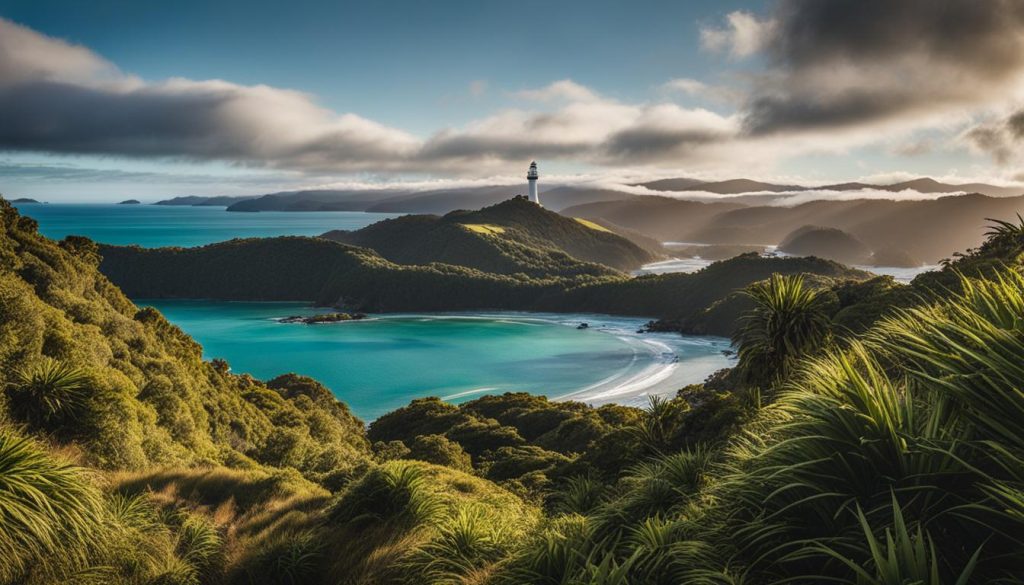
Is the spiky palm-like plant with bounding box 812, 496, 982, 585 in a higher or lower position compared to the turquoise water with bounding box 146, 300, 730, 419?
higher

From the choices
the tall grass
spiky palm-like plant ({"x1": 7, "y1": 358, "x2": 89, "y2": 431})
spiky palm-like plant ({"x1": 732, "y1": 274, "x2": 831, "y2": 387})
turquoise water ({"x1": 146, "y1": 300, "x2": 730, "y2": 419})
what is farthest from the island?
the tall grass

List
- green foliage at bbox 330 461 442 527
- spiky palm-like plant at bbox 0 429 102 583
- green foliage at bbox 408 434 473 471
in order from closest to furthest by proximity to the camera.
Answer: spiky palm-like plant at bbox 0 429 102 583 → green foliage at bbox 330 461 442 527 → green foliage at bbox 408 434 473 471

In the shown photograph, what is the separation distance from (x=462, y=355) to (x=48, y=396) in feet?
253

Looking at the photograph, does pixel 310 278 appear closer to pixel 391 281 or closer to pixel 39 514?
pixel 391 281

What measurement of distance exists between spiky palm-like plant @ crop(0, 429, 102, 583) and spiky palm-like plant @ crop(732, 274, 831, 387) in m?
14.4

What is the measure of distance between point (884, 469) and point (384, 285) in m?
147

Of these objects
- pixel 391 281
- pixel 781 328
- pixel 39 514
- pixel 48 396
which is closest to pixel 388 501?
pixel 39 514

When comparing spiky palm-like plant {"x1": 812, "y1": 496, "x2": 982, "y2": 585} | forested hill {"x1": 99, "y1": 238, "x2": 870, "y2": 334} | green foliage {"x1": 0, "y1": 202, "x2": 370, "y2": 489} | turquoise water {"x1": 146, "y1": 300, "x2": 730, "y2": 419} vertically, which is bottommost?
turquoise water {"x1": 146, "y1": 300, "x2": 730, "y2": 419}

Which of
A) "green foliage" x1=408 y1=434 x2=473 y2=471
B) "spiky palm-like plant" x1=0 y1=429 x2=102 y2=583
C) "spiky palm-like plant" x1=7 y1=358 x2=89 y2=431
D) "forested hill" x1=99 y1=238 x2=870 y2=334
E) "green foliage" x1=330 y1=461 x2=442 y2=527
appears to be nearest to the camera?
"spiky palm-like plant" x1=0 y1=429 x2=102 y2=583

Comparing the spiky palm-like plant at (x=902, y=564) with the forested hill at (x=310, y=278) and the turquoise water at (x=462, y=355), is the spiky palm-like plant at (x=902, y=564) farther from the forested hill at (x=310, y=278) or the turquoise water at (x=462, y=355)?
the forested hill at (x=310, y=278)

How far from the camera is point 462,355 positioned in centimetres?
Result: 8738

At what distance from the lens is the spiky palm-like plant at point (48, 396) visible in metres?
10.2

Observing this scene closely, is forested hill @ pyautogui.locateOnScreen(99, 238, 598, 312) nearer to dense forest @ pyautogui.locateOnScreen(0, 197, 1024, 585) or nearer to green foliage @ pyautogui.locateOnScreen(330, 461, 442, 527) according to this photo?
dense forest @ pyautogui.locateOnScreen(0, 197, 1024, 585)

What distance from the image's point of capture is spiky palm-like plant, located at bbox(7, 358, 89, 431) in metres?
10.2
